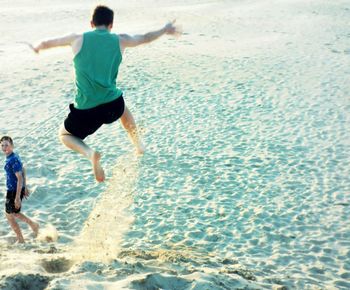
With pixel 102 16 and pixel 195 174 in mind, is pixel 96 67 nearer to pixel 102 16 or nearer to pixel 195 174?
pixel 102 16

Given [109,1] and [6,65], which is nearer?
[6,65]

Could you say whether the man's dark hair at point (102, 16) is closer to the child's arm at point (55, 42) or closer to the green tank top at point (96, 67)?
the green tank top at point (96, 67)

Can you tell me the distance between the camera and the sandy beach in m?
5.34

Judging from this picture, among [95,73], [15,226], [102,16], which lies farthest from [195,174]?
[102,16]

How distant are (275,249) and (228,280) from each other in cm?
142

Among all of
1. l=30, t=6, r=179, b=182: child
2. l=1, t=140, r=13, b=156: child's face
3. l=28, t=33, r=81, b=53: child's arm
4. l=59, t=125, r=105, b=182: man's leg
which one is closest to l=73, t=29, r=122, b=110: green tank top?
l=30, t=6, r=179, b=182: child

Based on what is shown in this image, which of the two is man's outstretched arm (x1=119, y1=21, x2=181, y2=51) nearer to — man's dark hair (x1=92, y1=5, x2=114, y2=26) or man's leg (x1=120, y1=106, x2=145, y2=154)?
man's dark hair (x1=92, y1=5, x2=114, y2=26)

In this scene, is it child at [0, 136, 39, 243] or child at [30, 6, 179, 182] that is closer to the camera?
child at [30, 6, 179, 182]

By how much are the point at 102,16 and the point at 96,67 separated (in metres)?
0.45

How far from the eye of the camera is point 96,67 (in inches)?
193

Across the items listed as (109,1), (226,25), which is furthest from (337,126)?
(109,1)

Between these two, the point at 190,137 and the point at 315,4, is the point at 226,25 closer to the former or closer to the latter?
the point at 315,4

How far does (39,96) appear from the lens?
11.1 m

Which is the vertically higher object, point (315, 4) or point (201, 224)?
point (315, 4)
